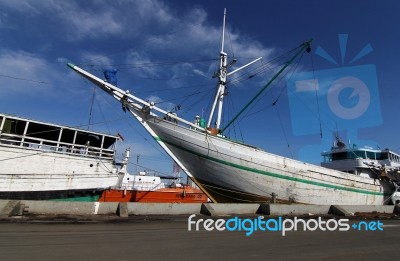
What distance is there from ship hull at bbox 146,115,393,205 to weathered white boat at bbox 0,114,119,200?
183 inches

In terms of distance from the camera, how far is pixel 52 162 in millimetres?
19422

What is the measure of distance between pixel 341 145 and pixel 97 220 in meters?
26.8

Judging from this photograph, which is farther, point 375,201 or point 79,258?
point 375,201

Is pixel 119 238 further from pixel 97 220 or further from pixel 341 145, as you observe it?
pixel 341 145

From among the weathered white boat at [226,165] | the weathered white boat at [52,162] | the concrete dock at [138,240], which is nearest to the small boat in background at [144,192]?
the weathered white boat at [52,162]

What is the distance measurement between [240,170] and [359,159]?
13985mm

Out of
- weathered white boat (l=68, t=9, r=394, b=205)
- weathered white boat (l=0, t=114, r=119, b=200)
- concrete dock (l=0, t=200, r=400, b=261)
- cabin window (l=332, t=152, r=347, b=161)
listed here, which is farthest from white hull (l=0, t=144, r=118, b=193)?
cabin window (l=332, t=152, r=347, b=161)

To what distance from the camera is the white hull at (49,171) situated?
17.9 meters

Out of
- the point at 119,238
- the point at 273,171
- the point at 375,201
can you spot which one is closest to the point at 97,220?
the point at 119,238

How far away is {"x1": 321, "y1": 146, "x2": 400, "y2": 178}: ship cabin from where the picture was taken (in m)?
27.0

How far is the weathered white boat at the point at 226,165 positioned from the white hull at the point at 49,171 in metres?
4.55

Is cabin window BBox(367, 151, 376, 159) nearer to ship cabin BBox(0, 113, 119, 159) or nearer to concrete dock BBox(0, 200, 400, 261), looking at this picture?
concrete dock BBox(0, 200, 400, 261)

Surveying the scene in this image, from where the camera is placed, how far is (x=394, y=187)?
26.1m

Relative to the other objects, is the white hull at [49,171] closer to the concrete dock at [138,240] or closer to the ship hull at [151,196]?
the ship hull at [151,196]
